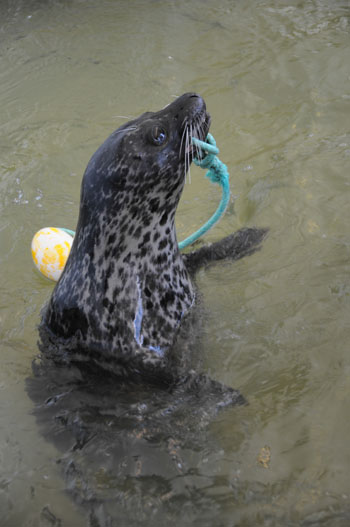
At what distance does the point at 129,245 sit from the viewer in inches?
111

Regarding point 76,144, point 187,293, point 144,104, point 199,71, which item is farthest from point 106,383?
point 199,71

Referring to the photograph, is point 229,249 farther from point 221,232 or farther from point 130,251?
point 130,251

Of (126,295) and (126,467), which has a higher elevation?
(126,295)

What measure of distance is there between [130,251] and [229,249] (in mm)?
1072

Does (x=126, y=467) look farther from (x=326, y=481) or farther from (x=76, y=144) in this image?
(x=76, y=144)

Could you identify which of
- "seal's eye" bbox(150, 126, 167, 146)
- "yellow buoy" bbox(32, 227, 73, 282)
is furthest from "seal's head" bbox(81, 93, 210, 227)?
"yellow buoy" bbox(32, 227, 73, 282)

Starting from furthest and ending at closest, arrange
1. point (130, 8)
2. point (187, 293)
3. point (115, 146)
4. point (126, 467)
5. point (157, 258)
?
point (130, 8), point (187, 293), point (157, 258), point (115, 146), point (126, 467)

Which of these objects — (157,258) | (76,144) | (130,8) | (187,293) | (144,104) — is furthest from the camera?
(130,8)

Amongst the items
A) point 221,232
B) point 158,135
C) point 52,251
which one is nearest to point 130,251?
point 158,135

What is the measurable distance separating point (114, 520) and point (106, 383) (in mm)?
750

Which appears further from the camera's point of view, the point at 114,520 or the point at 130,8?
the point at 130,8

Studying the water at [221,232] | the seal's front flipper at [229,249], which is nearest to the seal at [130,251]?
the water at [221,232]

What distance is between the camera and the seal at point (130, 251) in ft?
8.94

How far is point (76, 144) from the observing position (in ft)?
17.5
